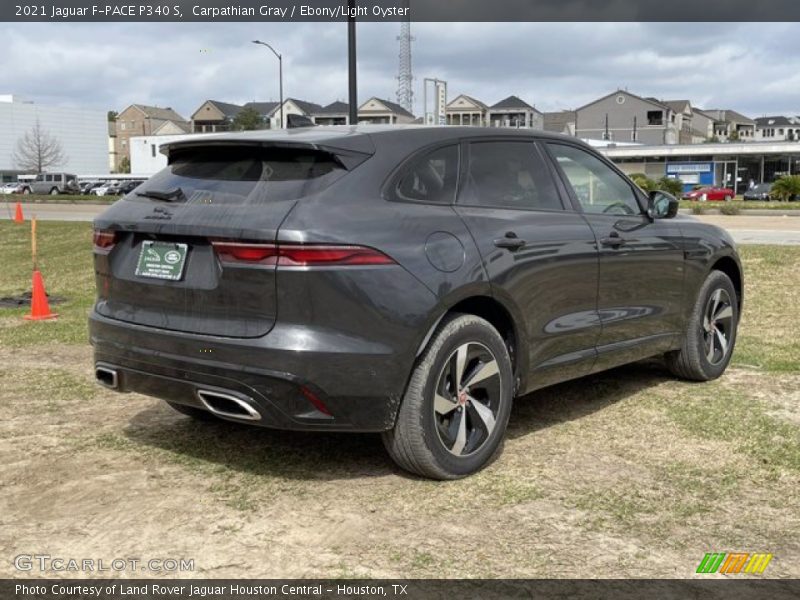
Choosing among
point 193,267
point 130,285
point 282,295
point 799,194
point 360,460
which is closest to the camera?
point 282,295

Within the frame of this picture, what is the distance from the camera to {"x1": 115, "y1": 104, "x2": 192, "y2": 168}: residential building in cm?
12556

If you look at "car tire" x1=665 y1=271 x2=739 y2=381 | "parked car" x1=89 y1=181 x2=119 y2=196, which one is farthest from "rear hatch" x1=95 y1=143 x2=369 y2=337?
"parked car" x1=89 y1=181 x2=119 y2=196

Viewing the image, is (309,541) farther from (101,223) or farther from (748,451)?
(748,451)

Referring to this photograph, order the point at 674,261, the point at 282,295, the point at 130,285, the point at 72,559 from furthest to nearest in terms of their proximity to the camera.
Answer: the point at 674,261 < the point at 130,285 < the point at 282,295 < the point at 72,559

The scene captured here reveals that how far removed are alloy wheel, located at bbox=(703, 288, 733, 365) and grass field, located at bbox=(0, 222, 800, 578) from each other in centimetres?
24

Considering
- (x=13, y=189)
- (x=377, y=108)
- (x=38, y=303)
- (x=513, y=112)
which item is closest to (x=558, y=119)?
(x=513, y=112)

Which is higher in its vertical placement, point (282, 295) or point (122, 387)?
point (282, 295)

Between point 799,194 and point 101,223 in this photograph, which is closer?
point 101,223

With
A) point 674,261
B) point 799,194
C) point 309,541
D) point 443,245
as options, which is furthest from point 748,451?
point 799,194

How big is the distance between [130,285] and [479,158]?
6.19 feet

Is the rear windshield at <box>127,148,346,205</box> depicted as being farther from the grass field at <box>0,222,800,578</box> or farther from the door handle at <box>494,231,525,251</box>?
the grass field at <box>0,222,800,578</box>

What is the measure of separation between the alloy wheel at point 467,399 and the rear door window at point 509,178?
80cm

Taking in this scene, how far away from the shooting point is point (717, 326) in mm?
6316

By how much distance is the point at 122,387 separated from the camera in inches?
166
